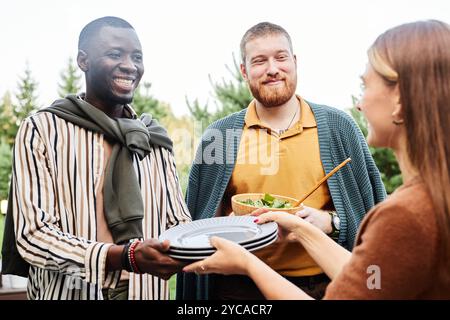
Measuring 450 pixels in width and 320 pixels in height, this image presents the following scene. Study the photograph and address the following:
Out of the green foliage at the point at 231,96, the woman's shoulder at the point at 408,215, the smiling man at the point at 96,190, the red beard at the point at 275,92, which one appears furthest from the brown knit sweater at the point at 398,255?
the green foliage at the point at 231,96

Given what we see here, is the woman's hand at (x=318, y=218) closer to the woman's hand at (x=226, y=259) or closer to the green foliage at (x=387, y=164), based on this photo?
the woman's hand at (x=226, y=259)

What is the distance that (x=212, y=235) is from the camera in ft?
4.38

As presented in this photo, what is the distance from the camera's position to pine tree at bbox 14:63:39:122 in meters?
9.78

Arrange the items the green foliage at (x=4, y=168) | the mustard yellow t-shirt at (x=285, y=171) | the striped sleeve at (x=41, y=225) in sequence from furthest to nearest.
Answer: the green foliage at (x=4, y=168), the mustard yellow t-shirt at (x=285, y=171), the striped sleeve at (x=41, y=225)

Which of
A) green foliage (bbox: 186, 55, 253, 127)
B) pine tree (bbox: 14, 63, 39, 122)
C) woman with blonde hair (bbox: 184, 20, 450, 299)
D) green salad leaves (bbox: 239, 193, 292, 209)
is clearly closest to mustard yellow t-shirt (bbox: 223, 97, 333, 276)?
green salad leaves (bbox: 239, 193, 292, 209)

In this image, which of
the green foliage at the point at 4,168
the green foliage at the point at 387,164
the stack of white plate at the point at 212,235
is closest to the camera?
the stack of white plate at the point at 212,235

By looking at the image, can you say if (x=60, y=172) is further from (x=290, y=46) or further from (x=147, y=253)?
(x=290, y=46)

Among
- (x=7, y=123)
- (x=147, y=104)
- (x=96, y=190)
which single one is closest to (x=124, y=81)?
(x=96, y=190)

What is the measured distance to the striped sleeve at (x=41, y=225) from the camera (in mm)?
1318

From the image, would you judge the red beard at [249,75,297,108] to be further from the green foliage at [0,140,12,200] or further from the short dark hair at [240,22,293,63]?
the green foliage at [0,140,12,200]

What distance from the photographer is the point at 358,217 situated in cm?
185

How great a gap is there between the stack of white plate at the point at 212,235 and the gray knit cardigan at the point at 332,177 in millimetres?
462
